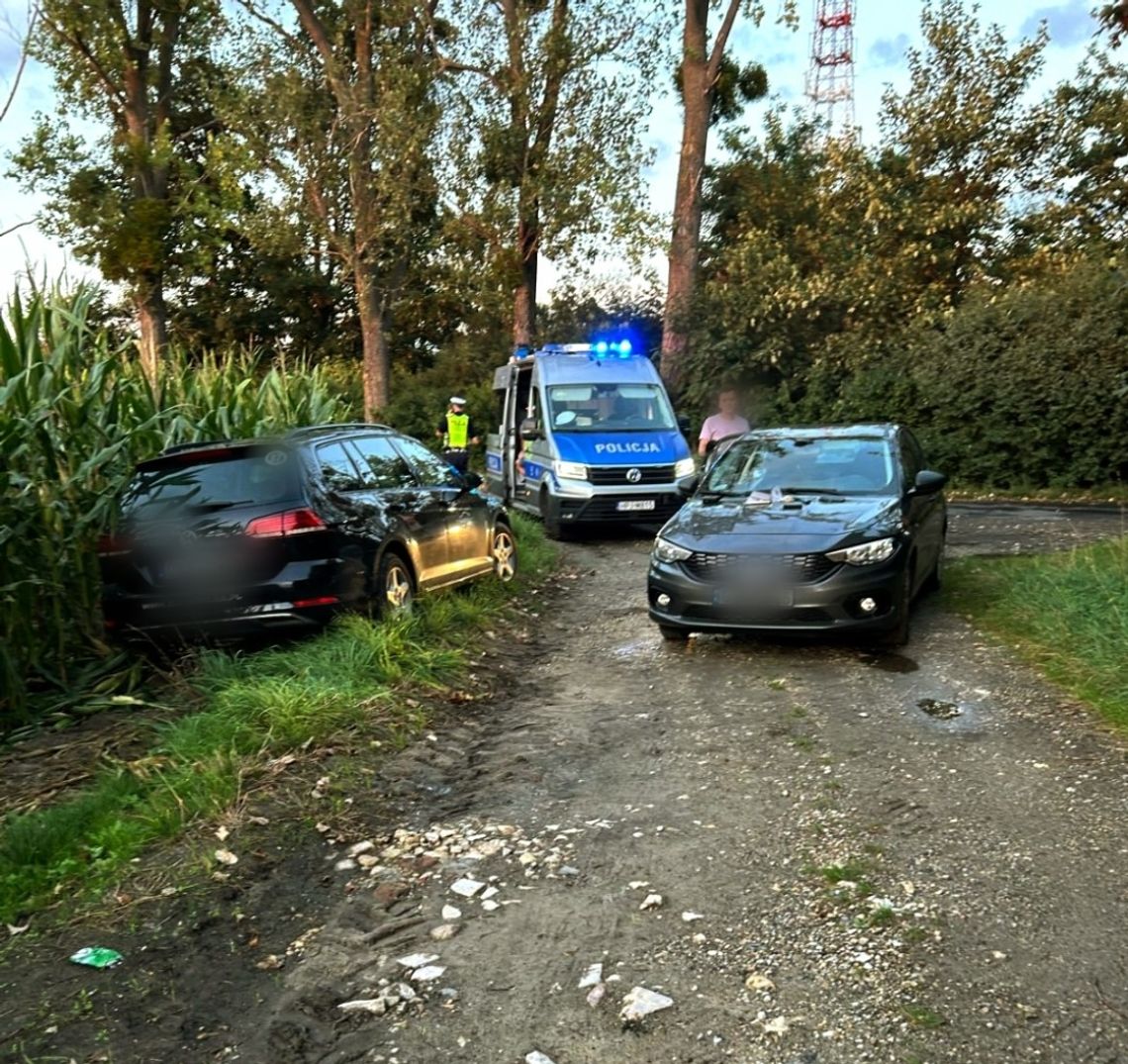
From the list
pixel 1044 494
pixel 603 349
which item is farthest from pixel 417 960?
pixel 1044 494

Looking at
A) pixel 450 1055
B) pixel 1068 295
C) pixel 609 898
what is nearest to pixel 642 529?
pixel 1068 295

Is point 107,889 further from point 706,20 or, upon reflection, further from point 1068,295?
point 706,20

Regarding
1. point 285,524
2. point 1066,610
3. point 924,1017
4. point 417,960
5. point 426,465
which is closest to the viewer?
point 924,1017

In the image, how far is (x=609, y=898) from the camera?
410 centimetres

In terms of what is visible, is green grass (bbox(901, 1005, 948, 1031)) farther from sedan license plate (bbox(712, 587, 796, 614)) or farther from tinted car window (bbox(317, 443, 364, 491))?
tinted car window (bbox(317, 443, 364, 491))

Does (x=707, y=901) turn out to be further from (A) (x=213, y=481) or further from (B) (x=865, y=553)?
(A) (x=213, y=481)

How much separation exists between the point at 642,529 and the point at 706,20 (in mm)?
13399

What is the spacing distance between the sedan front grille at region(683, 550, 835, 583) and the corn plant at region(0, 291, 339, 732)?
12.8 feet

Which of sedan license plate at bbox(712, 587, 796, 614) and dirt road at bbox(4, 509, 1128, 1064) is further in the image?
sedan license plate at bbox(712, 587, 796, 614)

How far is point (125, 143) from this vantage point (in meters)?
26.6

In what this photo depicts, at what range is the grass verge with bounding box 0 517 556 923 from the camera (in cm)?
452

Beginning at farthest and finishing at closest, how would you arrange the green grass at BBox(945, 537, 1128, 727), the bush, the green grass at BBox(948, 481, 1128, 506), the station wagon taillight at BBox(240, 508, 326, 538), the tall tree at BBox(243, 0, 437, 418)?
the tall tree at BBox(243, 0, 437, 418)
the bush
the green grass at BBox(948, 481, 1128, 506)
the station wagon taillight at BBox(240, 508, 326, 538)
the green grass at BBox(945, 537, 1128, 727)

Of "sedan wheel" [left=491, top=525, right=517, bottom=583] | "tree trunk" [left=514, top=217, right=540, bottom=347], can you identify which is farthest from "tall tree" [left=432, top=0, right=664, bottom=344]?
"sedan wheel" [left=491, top=525, right=517, bottom=583]

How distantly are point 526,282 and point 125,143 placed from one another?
10.5 m
